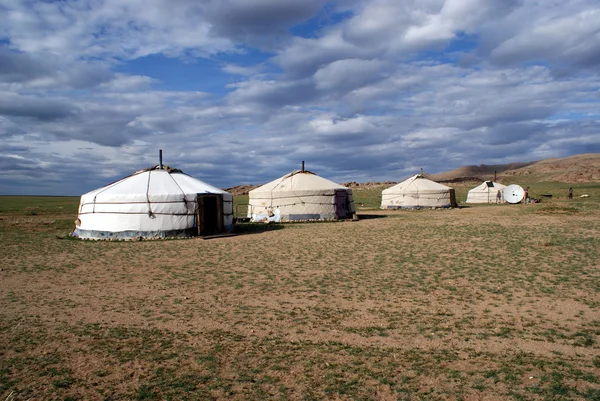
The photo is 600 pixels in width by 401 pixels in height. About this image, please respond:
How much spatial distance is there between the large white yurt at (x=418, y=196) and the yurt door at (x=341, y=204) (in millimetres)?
8370

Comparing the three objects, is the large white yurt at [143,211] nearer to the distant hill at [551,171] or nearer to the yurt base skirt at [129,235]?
the yurt base skirt at [129,235]

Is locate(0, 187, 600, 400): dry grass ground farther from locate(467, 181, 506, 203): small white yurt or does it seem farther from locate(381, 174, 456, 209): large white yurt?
locate(467, 181, 506, 203): small white yurt

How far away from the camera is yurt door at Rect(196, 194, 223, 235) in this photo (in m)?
14.3

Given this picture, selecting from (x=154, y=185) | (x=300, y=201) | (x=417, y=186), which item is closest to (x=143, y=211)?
(x=154, y=185)

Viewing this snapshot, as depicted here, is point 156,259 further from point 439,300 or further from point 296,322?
point 439,300

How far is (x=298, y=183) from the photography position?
19.2 meters

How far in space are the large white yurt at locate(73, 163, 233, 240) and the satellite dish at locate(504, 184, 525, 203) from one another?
2333 cm

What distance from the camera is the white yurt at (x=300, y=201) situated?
1884 centimetres

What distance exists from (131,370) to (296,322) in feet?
6.76

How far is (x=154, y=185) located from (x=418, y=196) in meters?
17.5

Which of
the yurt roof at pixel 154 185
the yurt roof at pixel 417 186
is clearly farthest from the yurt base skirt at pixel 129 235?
the yurt roof at pixel 417 186

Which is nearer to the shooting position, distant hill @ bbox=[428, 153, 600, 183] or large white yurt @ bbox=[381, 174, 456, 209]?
large white yurt @ bbox=[381, 174, 456, 209]

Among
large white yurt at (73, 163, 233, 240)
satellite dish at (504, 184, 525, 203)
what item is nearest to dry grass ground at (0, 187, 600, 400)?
large white yurt at (73, 163, 233, 240)

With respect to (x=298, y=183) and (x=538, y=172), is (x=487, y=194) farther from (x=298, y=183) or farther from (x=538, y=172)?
(x=538, y=172)
